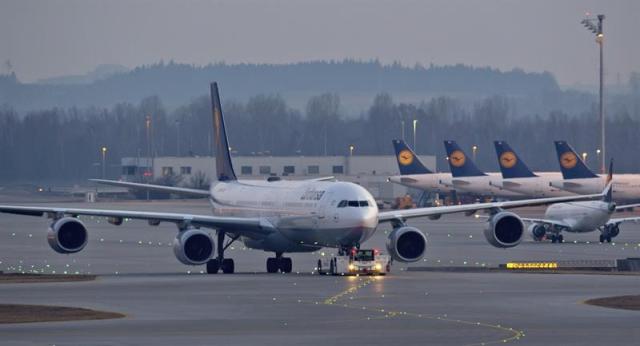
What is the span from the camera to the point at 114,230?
97438 millimetres

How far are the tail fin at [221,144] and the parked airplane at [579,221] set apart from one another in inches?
1037

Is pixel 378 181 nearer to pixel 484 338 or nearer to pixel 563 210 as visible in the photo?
pixel 563 210

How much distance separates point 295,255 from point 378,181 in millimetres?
91626

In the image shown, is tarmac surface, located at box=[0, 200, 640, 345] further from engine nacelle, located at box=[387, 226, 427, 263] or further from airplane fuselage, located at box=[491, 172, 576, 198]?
airplane fuselage, located at box=[491, 172, 576, 198]

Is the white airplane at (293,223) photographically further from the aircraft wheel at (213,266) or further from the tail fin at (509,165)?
the tail fin at (509,165)

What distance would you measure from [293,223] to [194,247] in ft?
11.9

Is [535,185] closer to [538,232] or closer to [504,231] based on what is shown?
[538,232]

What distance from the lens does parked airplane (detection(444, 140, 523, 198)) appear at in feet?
457

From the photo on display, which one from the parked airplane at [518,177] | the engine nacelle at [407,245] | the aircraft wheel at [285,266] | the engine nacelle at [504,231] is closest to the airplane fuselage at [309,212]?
the aircraft wheel at [285,266]

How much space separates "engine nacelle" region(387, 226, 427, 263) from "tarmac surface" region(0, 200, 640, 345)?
2.19 feet

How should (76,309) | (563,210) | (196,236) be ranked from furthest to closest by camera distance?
(563,210)
(196,236)
(76,309)

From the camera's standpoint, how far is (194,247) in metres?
51.4

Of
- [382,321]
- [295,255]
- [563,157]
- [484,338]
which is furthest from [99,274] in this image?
[563,157]

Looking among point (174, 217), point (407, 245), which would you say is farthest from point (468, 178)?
point (174, 217)
